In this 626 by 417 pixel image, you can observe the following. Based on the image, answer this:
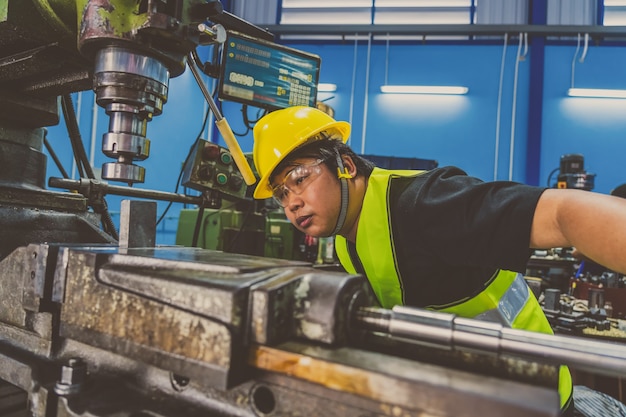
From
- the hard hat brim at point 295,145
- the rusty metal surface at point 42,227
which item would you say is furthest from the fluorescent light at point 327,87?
the rusty metal surface at point 42,227

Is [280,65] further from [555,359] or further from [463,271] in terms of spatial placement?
[555,359]

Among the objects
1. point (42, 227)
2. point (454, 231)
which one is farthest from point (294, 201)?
point (42, 227)

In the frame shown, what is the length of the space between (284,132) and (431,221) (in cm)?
60

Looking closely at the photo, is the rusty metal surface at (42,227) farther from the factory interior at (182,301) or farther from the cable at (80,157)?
the cable at (80,157)

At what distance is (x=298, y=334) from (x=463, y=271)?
0.62 meters

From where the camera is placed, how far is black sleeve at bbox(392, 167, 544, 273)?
2.65ft

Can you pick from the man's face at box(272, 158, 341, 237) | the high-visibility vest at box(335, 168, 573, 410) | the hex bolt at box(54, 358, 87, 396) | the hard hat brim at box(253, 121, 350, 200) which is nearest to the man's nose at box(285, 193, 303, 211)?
the man's face at box(272, 158, 341, 237)

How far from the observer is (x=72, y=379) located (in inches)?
22.6

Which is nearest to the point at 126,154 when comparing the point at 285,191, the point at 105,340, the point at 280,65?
the point at 105,340

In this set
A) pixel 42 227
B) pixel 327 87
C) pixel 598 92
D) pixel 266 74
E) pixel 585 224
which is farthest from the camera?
pixel 327 87

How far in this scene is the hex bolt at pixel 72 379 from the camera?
0.56 metres

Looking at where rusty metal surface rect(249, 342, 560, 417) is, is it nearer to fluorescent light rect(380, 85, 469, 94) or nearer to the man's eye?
the man's eye

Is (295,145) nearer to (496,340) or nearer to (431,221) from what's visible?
(431,221)

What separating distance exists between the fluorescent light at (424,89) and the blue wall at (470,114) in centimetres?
8
